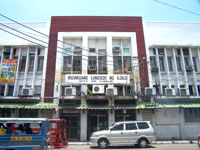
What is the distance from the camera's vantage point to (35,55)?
16.3m

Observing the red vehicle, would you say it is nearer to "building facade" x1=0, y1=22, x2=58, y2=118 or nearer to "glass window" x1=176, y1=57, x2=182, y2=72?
"building facade" x1=0, y1=22, x2=58, y2=118

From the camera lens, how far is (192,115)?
15.5m

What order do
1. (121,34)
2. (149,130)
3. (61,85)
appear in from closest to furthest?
1. (149,130)
2. (61,85)
3. (121,34)

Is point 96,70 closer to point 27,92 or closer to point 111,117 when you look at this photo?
point 111,117

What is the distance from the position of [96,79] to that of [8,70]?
9061 mm

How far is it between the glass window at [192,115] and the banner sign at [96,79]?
672 centimetres

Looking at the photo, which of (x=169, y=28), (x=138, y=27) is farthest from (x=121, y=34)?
(x=169, y=28)

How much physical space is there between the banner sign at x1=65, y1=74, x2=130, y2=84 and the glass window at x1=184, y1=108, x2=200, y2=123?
22.1 feet

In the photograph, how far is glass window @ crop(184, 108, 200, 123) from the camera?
1541 cm

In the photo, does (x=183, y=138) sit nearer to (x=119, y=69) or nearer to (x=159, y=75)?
(x=159, y=75)

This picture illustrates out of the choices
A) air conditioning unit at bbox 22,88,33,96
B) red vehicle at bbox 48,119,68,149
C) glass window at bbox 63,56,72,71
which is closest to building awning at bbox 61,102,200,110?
air conditioning unit at bbox 22,88,33,96

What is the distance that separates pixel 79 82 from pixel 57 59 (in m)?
3.82

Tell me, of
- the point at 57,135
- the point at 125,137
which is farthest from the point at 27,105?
the point at 125,137

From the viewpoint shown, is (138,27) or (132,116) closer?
(132,116)
